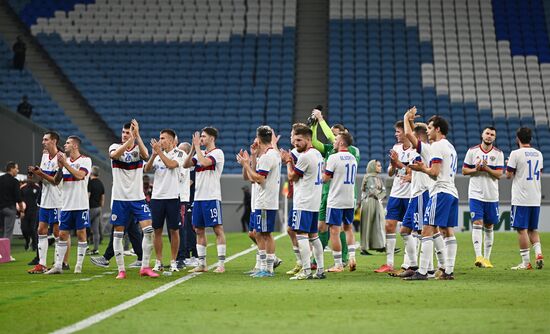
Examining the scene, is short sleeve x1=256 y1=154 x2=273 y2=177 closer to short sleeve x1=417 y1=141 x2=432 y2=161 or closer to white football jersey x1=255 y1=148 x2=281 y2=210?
white football jersey x1=255 y1=148 x2=281 y2=210

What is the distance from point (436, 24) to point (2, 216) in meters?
26.2

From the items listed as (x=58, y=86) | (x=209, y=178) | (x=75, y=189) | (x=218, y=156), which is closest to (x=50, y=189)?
(x=75, y=189)

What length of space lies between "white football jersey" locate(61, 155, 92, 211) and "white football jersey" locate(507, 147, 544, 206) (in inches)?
267

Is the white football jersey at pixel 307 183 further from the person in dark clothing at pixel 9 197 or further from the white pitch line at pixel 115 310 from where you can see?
the person in dark clothing at pixel 9 197

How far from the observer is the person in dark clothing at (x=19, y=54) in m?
37.2

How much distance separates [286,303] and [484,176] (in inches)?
273

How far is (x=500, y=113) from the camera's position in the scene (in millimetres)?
38875

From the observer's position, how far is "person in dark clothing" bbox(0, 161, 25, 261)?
2041 cm

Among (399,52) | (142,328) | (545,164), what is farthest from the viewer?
(399,52)

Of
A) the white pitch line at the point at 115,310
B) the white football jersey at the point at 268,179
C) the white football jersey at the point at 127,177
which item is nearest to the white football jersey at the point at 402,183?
the white football jersey at the point at 268,179

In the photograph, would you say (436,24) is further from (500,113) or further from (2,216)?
(2,216)

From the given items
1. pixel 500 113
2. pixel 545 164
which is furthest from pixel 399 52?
pixel 545 164

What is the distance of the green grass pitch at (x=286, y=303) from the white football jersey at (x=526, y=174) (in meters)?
1.16

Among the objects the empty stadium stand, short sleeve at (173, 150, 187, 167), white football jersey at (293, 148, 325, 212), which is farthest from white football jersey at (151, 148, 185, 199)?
the empty stadium stand
